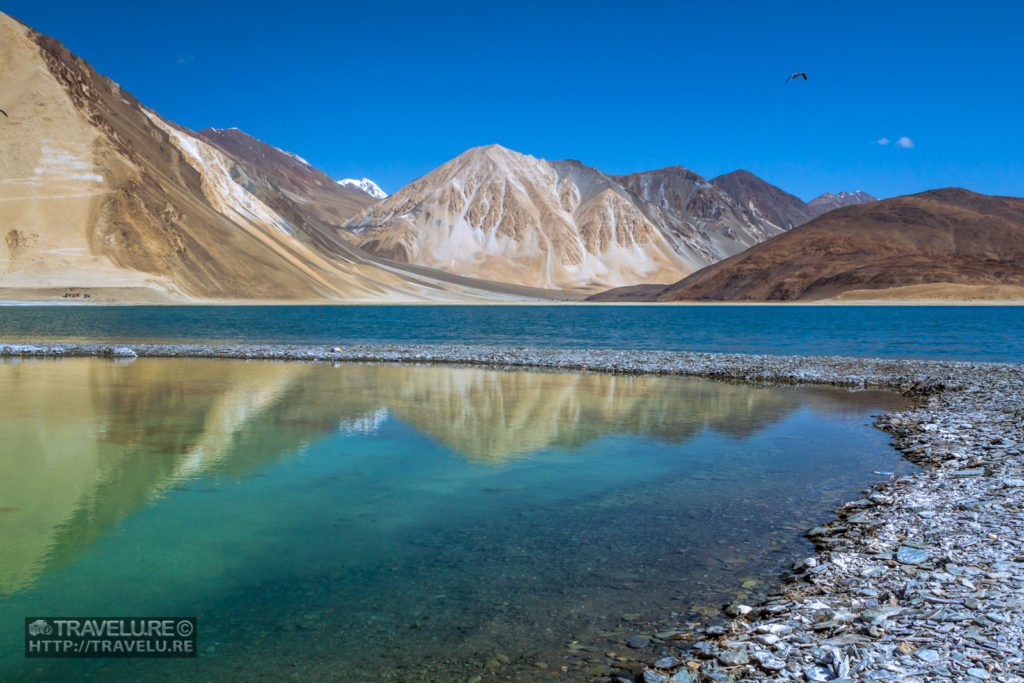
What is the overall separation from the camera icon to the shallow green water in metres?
0.15

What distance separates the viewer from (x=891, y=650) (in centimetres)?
496

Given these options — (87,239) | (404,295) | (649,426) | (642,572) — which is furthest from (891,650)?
(404,295)

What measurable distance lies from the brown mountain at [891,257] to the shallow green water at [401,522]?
368 ft

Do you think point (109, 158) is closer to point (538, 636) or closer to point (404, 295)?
point (404, 295)

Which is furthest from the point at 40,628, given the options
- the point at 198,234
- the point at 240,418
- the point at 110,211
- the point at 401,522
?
the point at 198,234

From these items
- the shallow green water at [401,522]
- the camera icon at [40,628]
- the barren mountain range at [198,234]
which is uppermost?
the barren mountain range at [198,234]

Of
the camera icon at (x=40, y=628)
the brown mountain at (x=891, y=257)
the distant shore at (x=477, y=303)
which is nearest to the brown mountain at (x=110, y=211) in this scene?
the distant shore at (x=477, y=303)

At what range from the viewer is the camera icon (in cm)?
577

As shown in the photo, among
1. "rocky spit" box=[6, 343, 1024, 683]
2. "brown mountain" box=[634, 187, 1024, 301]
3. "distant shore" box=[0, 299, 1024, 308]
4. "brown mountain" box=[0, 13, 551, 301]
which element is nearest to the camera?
"rocky spit" box=[6, 343, 1024, 683]

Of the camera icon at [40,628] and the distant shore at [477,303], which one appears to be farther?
the distant shore at [477,303]

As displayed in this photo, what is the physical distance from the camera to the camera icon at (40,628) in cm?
577

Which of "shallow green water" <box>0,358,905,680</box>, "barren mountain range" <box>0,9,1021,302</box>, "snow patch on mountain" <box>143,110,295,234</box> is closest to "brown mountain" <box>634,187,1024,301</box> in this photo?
"barren mountain range" <box>0,9,1021,302</box>

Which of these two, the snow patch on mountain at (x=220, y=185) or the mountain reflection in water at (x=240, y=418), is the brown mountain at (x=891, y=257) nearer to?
the snow patch on mountain at (x=220, y=185)

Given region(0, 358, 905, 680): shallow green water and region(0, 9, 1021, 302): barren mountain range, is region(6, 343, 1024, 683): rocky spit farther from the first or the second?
region(0, 9, 1021, 302): barren mountain range
